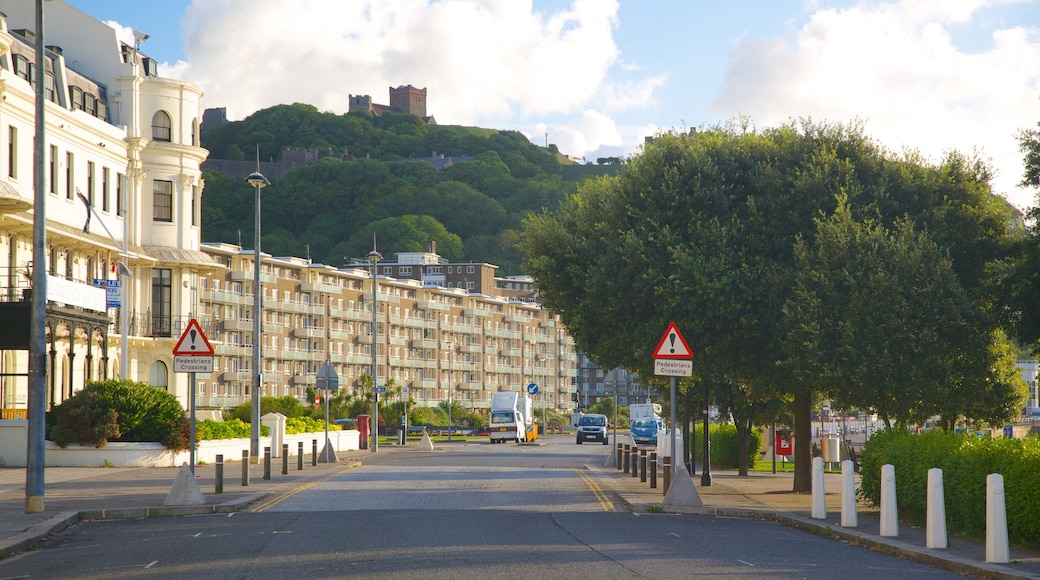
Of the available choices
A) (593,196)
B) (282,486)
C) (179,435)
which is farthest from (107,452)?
(593,196)

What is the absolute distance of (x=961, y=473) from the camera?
15.9 m

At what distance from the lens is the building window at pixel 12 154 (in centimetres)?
3972

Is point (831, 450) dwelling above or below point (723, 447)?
below

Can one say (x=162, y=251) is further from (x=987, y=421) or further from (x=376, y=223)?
(x=376, y=223)

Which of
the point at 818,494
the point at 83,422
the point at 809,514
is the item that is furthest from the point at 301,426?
the point at 818,494

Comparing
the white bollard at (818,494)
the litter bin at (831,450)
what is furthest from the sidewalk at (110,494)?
the litter bin at (831,450)

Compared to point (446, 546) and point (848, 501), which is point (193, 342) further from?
point (848, 501)

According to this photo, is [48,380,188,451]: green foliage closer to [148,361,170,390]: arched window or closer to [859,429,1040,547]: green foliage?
[148,361,170,390]: arched window

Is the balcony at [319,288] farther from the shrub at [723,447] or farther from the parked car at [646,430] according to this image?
the shrub at [723,447]

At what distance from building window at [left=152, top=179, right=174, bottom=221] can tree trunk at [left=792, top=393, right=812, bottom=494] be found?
111 ft

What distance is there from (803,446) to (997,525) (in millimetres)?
14101

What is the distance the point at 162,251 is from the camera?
171 ft

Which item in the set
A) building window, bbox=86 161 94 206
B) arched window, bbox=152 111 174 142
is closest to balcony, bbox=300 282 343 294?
arched window, bbox=152 111 174 142

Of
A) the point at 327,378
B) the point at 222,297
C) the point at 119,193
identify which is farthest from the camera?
the point at 222,297
